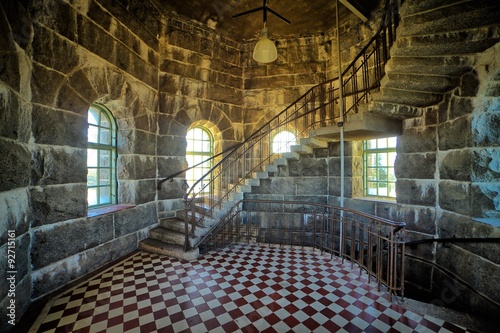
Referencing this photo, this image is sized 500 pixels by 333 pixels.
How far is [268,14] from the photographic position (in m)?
5.67

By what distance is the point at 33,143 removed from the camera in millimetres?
3000

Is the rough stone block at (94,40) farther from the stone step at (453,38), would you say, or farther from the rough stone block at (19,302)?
the stone step at (453,38)

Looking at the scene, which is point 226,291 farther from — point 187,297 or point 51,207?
point 51,207

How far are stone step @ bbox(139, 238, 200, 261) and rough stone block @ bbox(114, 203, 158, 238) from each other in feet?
1.19

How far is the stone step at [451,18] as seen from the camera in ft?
7.80

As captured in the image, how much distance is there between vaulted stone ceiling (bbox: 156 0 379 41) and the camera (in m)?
5.28

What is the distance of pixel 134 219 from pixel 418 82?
18.0 ft

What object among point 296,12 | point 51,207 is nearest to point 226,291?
point 51,207

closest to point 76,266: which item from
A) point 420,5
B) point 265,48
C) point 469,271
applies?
point 265,48

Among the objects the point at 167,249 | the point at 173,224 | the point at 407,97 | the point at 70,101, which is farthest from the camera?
the point at 173,224

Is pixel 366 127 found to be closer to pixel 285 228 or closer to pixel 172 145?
pixel 285 228

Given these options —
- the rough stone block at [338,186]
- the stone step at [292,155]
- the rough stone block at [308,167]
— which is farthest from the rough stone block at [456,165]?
the stone step at [292,155]

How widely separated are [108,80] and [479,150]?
596 centimetres

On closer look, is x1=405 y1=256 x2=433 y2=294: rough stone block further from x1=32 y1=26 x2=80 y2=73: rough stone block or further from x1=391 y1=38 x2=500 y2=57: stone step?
x1=32 y1=26 x2=80 y2=73: rough stone block
